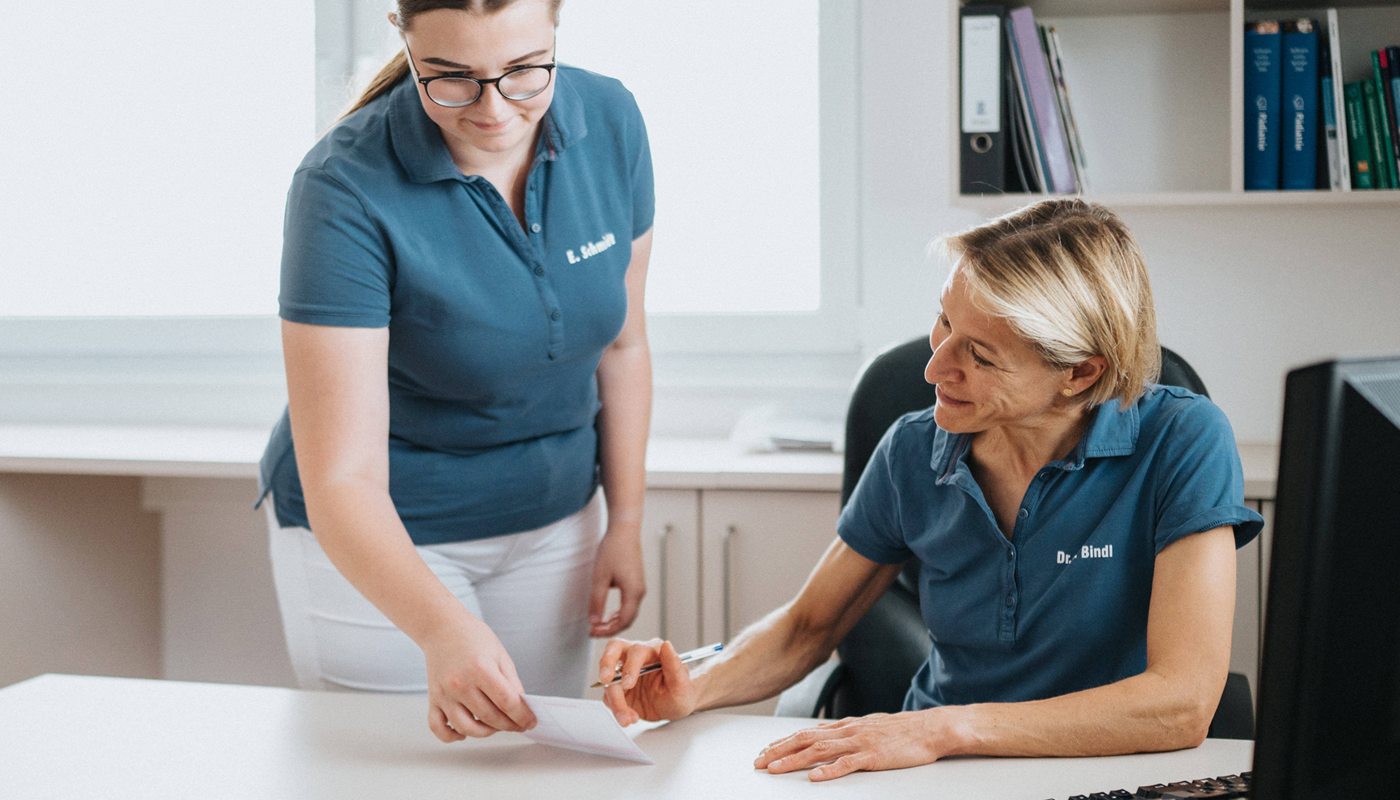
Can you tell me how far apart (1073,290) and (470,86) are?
2.14ft

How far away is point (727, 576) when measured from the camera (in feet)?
6.49

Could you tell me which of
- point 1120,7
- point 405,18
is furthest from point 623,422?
point 1120,7

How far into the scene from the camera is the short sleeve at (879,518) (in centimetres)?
128

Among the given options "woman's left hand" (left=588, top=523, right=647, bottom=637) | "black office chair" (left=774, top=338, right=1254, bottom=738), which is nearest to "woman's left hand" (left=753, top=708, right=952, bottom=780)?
"black office chair" (left=774, top=338, right=1254, bottom=738)

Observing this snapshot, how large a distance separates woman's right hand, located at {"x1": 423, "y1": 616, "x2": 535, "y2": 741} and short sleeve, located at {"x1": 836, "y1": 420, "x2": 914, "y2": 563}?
1.53ft

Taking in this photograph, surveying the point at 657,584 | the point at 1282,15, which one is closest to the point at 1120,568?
the point at 657,584

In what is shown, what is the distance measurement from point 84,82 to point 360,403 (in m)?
2.21

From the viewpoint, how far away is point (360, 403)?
1.15 m

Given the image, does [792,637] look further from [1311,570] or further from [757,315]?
[757,315]

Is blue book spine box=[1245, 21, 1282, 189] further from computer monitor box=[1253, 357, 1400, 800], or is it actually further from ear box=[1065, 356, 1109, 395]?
computer monitor box=[1253, 357, 1400, 800]

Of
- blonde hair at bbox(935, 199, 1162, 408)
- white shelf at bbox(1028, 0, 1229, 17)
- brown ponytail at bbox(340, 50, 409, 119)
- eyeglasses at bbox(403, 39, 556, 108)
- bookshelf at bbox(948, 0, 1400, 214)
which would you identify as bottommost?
blonde hair at bbox(935, 199, 1162, 408)

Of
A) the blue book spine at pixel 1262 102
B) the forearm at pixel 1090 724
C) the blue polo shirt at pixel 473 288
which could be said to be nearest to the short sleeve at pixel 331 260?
the blue polo shirt at pixel 473 288

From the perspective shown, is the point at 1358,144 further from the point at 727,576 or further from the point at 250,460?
the point at 250,460

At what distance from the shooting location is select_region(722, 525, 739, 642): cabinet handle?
77.4 inches
